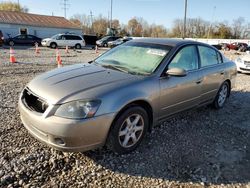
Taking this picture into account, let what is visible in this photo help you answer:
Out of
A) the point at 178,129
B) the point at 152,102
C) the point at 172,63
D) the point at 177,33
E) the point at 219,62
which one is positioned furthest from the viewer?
the point at 177,33

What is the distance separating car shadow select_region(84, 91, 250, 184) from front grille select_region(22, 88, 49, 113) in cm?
92

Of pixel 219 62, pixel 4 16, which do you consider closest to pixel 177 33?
pixel 4 16

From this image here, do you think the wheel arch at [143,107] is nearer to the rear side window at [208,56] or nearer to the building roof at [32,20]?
the rear side window at [208,56]

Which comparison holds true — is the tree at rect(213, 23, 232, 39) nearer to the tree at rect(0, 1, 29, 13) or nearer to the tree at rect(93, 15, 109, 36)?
the tree at rect(93, 15, 109, 36)

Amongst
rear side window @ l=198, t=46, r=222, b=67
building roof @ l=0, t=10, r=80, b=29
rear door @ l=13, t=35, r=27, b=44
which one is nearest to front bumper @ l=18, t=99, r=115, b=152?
rear side window @ l=198, t=46, r=222, b=67

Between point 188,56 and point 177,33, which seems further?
point 177,33

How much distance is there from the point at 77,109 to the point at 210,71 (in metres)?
3.10

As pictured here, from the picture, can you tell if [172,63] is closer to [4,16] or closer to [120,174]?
[120,174]

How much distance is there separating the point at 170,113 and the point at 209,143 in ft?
2.63

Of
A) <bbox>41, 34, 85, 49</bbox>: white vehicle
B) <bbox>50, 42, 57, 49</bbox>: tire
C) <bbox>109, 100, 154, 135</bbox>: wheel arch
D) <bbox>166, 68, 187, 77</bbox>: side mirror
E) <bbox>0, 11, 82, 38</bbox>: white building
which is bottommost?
<bbox>109, 100, 154, 135</bbox>: wheel arch

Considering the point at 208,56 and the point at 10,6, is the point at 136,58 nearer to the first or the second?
the point at 208,56

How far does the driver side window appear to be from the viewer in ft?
13.2

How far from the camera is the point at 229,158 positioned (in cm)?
358

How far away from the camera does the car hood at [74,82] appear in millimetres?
2949
